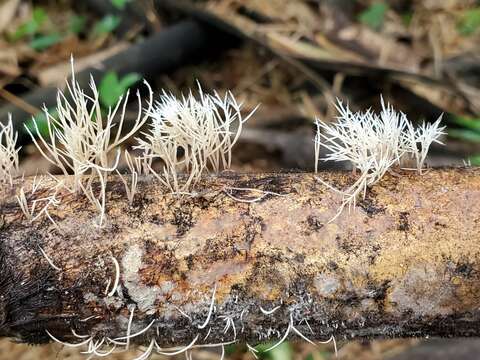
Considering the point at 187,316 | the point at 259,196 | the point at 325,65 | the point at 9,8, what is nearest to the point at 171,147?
the point at 259,196

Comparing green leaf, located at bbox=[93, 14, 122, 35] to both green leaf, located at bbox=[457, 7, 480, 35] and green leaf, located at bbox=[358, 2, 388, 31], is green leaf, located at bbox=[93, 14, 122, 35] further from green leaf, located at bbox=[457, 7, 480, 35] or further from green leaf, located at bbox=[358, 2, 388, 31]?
green leaf, located at bbox=[457, 7, 480, 35]

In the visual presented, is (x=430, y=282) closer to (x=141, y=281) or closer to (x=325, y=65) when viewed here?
(x=141, y=281)

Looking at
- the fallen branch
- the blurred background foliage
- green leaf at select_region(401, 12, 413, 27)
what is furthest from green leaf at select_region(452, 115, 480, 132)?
the fallen branch

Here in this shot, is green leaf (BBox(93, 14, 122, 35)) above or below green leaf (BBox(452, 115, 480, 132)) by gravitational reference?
above

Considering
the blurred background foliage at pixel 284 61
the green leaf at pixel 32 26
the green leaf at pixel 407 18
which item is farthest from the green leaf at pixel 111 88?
the green leaf at pixel 407 18

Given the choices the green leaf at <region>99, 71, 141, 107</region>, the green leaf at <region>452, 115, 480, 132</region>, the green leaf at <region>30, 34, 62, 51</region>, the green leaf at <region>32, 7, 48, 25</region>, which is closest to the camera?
the green leaf at <region>99, 71, 141, 107</region>

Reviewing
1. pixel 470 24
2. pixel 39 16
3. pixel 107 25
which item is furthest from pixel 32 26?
pixel 470 24
